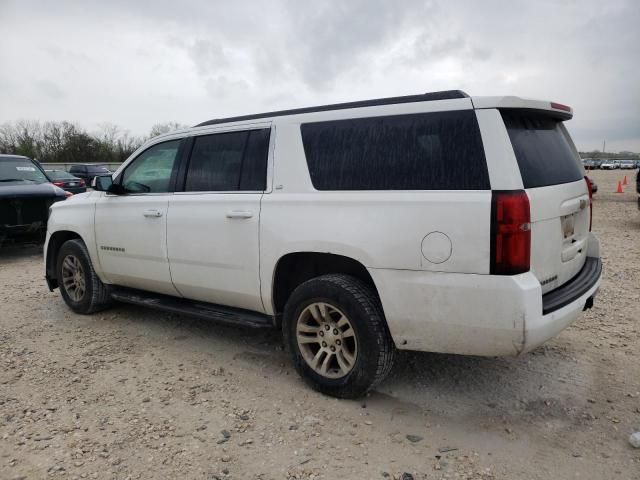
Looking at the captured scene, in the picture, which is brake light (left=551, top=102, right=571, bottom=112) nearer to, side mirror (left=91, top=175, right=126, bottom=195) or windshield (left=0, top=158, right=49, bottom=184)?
side mirror (left=91, top=175, right=126, bottom=195)

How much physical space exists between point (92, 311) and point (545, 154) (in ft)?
14.9

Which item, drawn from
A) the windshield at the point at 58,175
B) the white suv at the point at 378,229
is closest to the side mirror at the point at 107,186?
the white suv at the point at 378,229

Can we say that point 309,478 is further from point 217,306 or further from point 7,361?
point 7,361

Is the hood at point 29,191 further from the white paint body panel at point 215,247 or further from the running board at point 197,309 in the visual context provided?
the white paint body panel at point 215,247

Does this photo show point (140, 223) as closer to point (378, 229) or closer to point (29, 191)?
point (378, 229)

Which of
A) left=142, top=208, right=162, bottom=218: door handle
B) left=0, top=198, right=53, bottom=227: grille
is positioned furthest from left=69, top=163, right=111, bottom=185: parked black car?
left=142, top=208, right=162, bottom=218: door handle

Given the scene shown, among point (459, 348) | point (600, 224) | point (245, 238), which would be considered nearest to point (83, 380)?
point (245, 238)

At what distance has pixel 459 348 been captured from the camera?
2.90 m

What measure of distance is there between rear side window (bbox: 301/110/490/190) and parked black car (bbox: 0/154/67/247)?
698 centimetres

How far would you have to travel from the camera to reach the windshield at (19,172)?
9359mm

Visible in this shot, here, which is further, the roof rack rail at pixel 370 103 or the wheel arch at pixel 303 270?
the wheel arch at pixel 303 270

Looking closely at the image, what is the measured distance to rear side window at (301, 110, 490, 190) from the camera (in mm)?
2826

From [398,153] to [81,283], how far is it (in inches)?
151

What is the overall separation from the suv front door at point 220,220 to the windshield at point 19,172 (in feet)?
22.4
